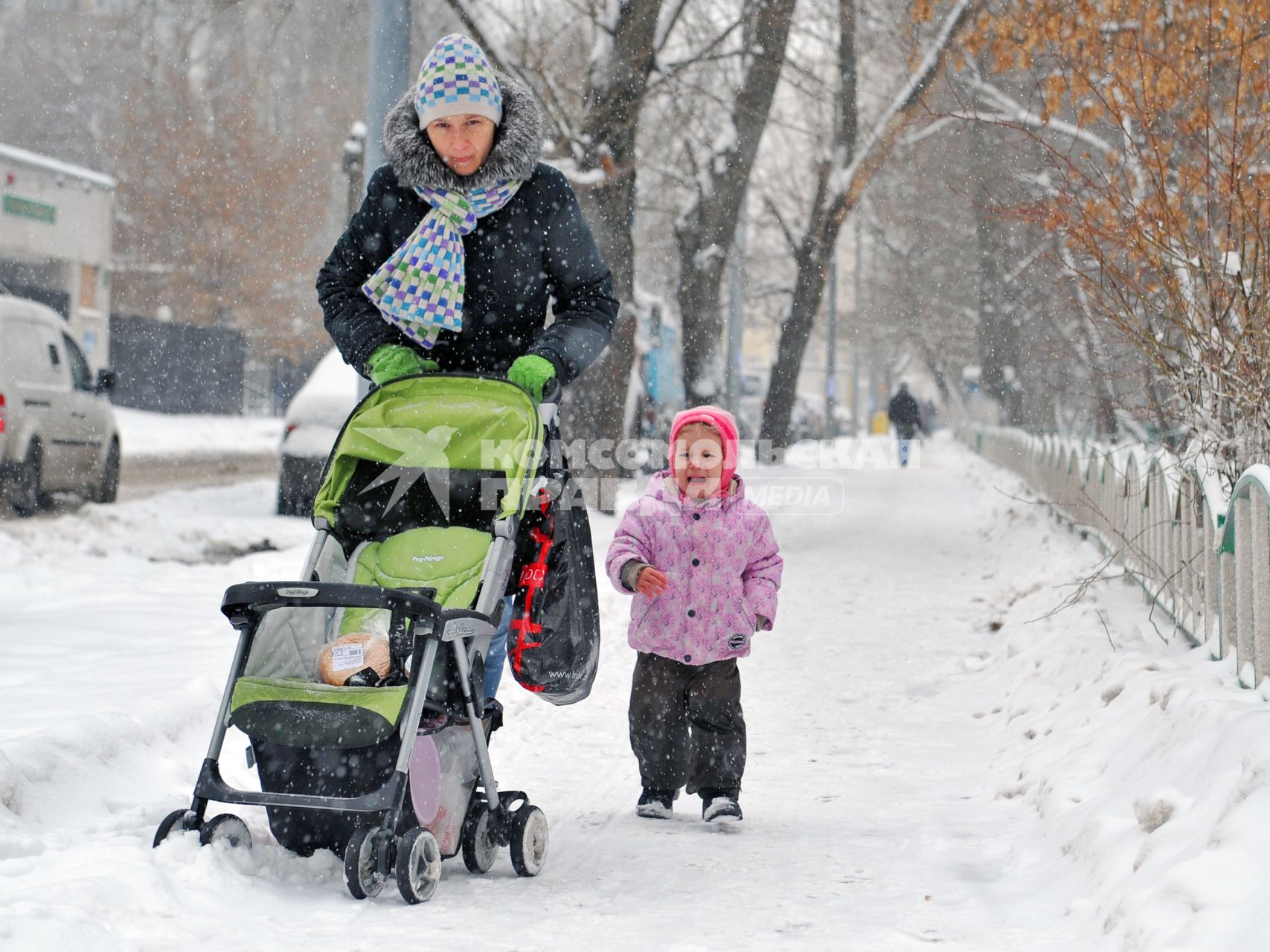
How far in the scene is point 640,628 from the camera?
522 centimetres

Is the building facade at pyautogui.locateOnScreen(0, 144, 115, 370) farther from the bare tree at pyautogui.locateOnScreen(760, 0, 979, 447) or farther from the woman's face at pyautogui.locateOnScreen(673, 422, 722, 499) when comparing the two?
the woman's face at pyautogui.locateOnScreen(673, 422, 722, 499)

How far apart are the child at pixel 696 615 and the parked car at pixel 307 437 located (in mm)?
9843

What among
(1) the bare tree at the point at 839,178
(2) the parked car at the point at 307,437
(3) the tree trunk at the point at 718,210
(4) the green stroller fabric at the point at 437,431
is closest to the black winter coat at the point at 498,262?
(4) the green stroller fabric at the point at 437,431

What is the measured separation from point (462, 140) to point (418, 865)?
216 cm

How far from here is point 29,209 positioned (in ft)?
94.6

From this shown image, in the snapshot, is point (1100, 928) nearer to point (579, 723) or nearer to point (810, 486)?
point (579, 723)

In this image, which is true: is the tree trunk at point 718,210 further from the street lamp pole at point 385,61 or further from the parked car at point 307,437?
the street lamp pole at point 385,61

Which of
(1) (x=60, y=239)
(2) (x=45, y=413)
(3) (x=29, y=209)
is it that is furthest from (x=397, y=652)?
(1) (x=60, y=239)

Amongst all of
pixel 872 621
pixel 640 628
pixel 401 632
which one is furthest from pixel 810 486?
pixel 401 632

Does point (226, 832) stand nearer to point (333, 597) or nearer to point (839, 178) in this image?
point (333, 597)

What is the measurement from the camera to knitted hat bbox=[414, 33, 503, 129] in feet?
14.4

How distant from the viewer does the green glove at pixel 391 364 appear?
4445 mm

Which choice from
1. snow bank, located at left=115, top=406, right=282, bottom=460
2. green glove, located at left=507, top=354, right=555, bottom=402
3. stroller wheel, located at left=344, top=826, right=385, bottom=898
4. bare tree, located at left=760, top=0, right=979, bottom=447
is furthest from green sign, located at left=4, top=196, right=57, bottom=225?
stroller wheel, located at left=344, top=826, right=385, bottom=898

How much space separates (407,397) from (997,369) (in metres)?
29.9
